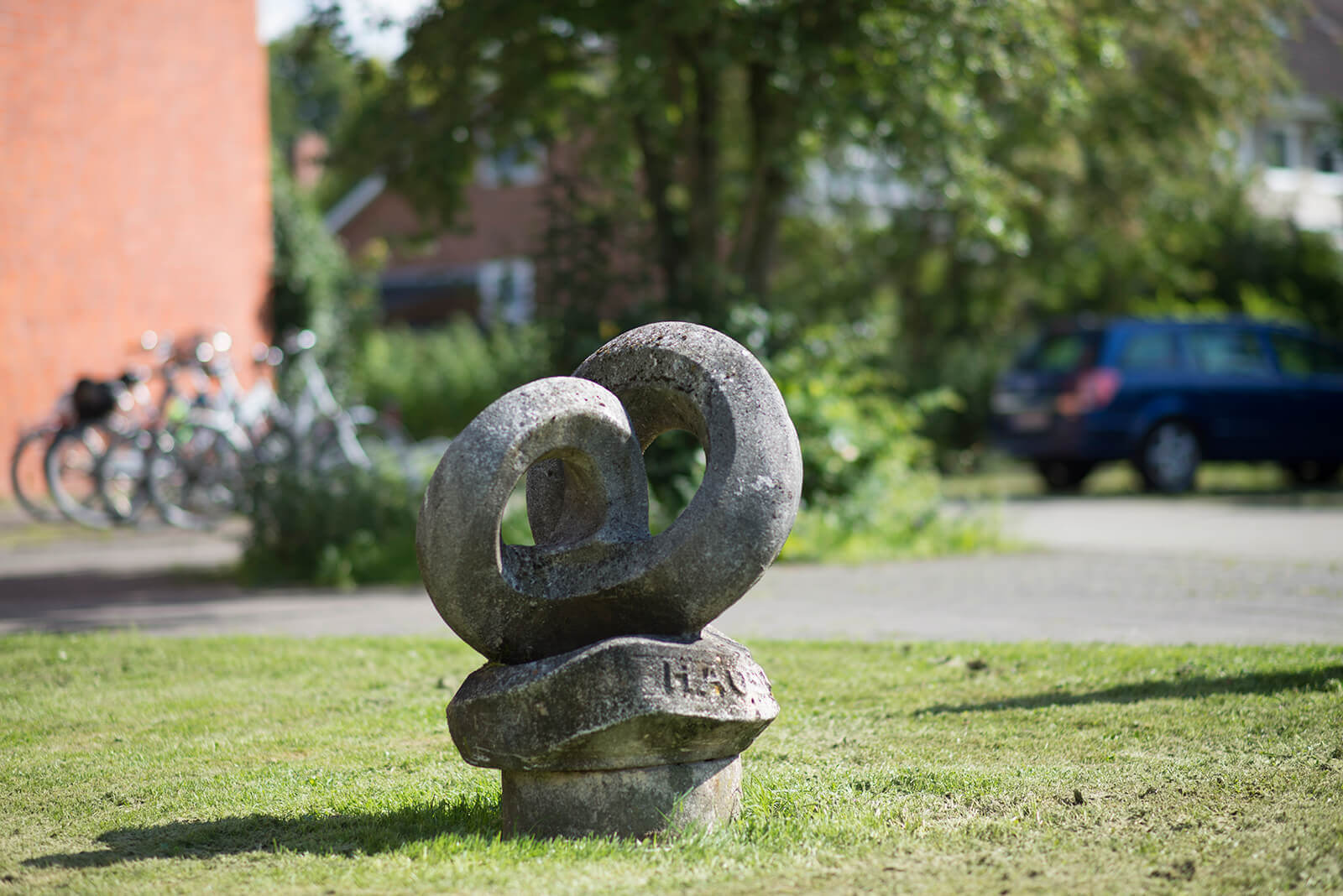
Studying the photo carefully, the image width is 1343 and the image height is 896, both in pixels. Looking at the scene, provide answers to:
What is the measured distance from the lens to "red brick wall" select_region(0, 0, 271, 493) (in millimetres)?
16656

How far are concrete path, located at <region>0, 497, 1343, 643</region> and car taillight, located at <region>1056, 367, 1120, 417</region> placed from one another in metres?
3.70

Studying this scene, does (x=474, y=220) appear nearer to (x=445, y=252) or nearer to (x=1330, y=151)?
(x=445, y=252)

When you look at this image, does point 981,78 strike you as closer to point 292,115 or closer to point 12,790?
point 12,790

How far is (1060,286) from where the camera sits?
24.2 meters

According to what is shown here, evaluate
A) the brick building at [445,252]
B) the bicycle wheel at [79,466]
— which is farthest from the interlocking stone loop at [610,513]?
the brick building at [445,252]

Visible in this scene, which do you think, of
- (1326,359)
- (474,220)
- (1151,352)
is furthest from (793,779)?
(474,220)

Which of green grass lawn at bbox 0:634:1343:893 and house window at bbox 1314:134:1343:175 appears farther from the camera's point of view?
house window at bbox 1314:134:1343:175

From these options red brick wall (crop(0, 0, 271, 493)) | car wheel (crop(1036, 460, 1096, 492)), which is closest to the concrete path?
car wheel (crop(1036, 460, 1096, 492))

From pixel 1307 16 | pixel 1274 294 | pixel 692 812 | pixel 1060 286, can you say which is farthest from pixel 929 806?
pixel 1274 294

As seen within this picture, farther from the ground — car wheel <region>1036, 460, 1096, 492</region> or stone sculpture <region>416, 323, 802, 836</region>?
stone sculpture <region>416, 323, 802, 836</region>

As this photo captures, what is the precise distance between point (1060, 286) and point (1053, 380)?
8418 mm

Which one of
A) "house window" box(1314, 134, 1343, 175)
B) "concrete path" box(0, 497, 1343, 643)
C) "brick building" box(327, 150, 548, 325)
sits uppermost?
"brick building" box(327, 150, 548, 325)

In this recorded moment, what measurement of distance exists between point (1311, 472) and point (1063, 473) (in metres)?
3.93

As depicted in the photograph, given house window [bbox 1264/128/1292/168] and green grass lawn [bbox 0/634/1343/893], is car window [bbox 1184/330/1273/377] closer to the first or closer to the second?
green grass lawn [bbox 0/634/1343/893]
